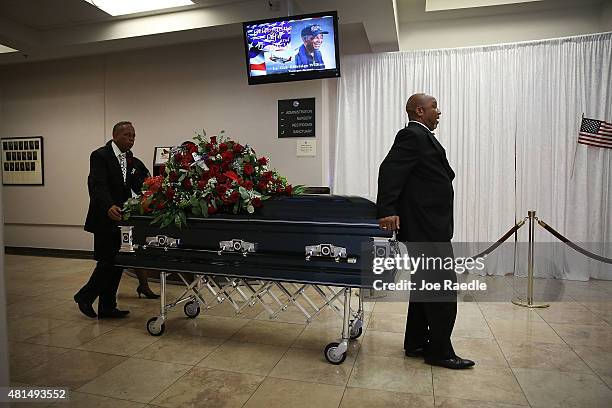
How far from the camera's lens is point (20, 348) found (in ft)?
10.1

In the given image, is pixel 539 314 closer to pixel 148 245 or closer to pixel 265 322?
pixel 265 322

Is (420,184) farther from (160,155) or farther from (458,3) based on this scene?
(160,155)

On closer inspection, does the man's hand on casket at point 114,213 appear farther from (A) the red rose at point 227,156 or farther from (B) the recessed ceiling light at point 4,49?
(B) the recessed ceiling light at point 4,49

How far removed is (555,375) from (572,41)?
4093 millimetres

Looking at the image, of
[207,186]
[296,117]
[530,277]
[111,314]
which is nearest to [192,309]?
[111,314]

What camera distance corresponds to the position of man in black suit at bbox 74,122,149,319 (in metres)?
3.64

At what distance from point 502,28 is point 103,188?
4.99m

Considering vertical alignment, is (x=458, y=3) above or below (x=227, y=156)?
above

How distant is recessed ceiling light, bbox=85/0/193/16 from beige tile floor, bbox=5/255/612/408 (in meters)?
3.43

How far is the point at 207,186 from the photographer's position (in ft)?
9.51

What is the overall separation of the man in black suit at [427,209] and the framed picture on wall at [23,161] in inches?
261

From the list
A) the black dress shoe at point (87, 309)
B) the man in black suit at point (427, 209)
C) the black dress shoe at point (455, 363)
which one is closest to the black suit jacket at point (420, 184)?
the man in black suit at point (427, 209)

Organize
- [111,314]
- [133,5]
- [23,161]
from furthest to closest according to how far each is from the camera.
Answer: [23,161] → [133,5] → [111,314]

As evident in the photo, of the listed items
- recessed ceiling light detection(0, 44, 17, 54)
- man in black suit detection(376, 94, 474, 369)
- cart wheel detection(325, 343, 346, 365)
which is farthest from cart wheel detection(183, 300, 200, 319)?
recessed ceiling light detection(0, 44, 17, 54)
